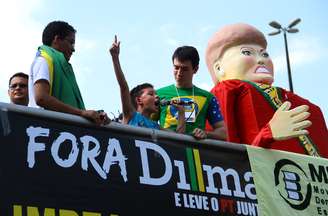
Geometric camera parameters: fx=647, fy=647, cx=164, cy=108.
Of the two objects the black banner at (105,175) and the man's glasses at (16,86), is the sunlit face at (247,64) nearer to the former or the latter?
the black banner at (105,175)

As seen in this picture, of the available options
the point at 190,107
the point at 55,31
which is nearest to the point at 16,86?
the point at 55,31

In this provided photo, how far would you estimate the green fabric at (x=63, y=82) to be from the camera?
360cm

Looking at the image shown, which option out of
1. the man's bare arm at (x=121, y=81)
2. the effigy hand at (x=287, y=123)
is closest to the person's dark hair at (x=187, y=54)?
the effigy hand at (x=287, y=123)

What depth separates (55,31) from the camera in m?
3.92

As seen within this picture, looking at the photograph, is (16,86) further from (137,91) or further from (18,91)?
(137,91)

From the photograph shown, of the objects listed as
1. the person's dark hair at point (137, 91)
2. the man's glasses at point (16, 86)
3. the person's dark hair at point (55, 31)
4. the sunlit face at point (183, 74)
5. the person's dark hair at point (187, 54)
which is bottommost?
the person's dark hair at point (137, 91)

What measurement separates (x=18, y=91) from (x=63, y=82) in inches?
26.4

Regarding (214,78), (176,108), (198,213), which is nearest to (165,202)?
(198,213)

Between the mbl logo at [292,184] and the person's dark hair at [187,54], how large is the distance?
3.40 ft

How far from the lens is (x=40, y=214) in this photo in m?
2.98

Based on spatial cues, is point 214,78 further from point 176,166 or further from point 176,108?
point 176,166

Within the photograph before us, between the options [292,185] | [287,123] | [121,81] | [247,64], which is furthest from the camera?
[247,64]

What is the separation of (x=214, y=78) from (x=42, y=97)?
331cm

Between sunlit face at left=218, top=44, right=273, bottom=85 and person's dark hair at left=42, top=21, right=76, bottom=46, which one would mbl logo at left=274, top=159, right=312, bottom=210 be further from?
sunlit face at left=218, top=44, right=273, bottom=85
